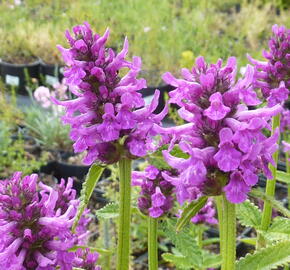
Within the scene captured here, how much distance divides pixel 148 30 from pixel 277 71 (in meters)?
5.84

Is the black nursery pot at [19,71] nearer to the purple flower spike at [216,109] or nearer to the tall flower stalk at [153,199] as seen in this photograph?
the tall flower stalk at [153,199]

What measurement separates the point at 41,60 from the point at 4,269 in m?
6.47

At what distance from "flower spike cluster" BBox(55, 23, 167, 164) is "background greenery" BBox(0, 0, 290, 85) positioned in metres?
4.63

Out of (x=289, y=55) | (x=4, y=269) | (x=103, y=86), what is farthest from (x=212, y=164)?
(x=289, y=55)

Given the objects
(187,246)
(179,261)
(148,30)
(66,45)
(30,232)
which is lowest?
(148,30)

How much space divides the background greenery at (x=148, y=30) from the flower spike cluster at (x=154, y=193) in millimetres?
4304

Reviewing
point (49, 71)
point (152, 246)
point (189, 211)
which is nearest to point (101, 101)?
point (189, 211)

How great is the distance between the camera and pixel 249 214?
1858 mm

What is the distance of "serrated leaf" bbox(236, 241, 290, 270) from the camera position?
1310mm

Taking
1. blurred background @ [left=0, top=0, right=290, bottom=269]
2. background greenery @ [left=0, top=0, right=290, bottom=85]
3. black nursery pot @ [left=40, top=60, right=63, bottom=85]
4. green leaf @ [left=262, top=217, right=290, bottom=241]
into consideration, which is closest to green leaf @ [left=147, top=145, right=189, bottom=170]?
green leaf @ [left=262, top=217, right=290, bottom=241]

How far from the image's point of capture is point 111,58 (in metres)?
1.37

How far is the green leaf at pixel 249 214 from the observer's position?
1829 millimetres

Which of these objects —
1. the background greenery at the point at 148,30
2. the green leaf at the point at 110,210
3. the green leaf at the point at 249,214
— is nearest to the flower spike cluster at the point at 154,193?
the green leaf at the point at 110,210

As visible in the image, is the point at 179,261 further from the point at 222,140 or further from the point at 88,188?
the point at 222,140
